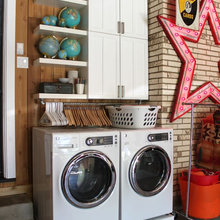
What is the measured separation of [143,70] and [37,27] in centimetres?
143

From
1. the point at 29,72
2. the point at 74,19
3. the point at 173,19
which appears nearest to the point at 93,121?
the point at 29,72

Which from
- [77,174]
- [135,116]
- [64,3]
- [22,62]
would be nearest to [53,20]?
[64,3]

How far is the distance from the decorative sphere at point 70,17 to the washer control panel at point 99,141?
1.41 meters

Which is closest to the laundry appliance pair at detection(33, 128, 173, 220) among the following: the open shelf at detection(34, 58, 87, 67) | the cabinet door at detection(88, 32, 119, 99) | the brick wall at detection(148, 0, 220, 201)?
the brick wall at detection(148, 0, 220, 201)

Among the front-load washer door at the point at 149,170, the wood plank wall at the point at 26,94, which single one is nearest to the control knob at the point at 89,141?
the front-load washer door at the point at 149,170

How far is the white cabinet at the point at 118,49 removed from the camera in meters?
3.27

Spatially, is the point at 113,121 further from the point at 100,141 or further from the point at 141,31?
the point at 141,31

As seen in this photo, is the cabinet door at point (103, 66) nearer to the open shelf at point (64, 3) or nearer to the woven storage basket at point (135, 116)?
the woven storage basket at point (135, 116)

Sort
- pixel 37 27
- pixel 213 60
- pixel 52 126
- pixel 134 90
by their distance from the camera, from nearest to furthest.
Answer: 1. pixel 37 27
2. pixel 52 126
3. pixel 134 90
4. pixel 213 60

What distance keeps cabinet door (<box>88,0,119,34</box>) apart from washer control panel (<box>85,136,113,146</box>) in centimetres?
134

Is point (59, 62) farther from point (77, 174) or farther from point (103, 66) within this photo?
point (77, 174)

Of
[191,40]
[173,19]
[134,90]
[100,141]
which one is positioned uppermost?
[173,19]

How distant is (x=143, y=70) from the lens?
3.64 meters

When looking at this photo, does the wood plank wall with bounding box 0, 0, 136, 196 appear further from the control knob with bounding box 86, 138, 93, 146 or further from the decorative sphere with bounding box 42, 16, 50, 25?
the control knob with bounding box 86, 138, 93, 146
